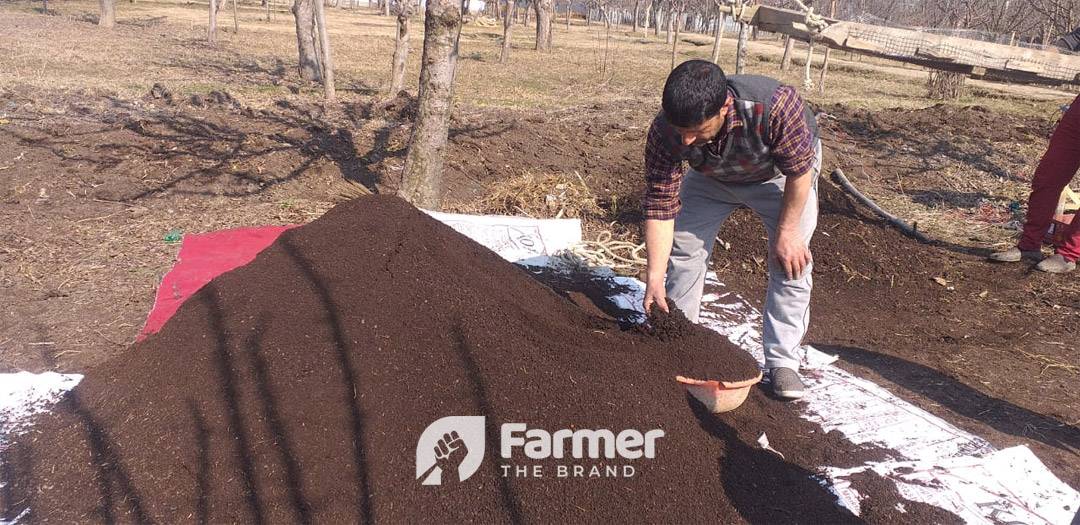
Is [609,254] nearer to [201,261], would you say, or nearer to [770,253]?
[770,253]

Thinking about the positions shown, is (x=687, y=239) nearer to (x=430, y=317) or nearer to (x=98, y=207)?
(x=430, y=317)

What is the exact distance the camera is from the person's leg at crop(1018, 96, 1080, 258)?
4629 millimetres

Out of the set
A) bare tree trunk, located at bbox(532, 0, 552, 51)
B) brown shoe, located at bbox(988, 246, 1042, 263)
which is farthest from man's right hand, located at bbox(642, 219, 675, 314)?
bare tree trunk, located at bbox(532, 0, 552, 51)

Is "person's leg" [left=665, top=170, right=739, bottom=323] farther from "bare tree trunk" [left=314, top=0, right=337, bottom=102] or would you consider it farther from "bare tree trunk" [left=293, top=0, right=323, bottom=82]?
"bare tree trunk" [left=293, top=0, right=323, bottom=82]

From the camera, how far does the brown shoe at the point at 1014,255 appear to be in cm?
476

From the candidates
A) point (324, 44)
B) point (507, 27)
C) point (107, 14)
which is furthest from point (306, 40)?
point (107, 14)

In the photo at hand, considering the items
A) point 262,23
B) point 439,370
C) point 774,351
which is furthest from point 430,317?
point 262,23

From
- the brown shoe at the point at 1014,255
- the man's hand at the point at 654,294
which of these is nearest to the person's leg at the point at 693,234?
the man's hand at the point at 654,294

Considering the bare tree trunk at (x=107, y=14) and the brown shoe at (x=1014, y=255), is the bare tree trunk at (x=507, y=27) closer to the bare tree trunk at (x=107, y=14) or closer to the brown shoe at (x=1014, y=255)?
the bare tree trunk at (x=107, y=14)

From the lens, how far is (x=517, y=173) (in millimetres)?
6242

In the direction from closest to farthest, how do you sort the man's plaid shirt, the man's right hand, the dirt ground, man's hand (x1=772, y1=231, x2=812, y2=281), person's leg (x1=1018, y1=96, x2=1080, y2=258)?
the man's plaid shirt < man's hand (x1=772, y1=231, x2=812, y2=281) < the man's right hand < the dirt ground < person's leg (x1=1018, y1=96, x2=1080, y2=258)

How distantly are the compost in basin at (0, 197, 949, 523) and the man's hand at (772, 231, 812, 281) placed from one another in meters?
0.38

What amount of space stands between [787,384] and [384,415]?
1.59 m

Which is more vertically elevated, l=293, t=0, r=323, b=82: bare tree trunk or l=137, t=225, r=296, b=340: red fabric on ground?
l=293, t=0, r=323, b=82: bare tree trunk
